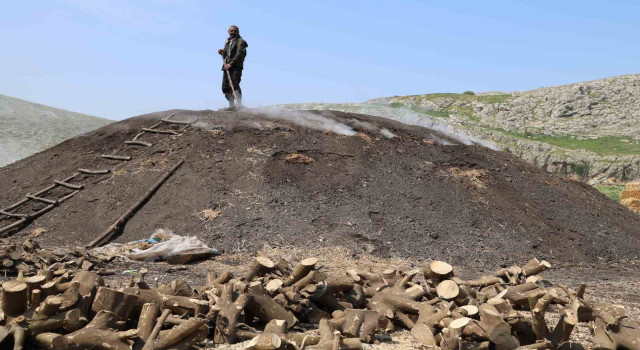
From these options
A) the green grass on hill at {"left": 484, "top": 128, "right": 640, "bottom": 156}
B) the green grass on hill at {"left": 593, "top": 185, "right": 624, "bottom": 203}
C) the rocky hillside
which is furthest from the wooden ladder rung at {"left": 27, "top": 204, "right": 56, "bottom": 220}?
the green grass on hill at {"left": 484, "top": 128, "right": 640, "bottom": 156}

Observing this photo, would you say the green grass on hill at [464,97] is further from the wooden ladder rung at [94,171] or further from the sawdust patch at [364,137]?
the wooden ladder rung at [94,171]

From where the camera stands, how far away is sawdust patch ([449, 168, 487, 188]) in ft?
36.0

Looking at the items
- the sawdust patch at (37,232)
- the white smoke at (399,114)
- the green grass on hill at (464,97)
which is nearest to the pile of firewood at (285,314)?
the sawdust patch at (37,232)

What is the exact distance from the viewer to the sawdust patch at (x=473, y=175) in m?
11.0

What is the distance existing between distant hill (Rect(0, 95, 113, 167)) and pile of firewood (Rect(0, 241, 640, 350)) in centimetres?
1764


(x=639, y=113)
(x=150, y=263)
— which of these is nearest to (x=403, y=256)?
(x=150, y=263)

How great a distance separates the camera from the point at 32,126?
23.7 m

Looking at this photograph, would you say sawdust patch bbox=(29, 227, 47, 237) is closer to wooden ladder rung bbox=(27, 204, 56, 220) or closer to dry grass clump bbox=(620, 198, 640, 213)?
wooden ladder rung bbox=(27, 204, 56, 220)

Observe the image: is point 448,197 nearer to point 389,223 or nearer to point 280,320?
point 389,223

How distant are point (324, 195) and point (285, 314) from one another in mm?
5338

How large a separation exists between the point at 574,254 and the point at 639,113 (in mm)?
36436

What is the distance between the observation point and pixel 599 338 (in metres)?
4.72

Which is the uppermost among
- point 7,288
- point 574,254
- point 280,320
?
point 7,288

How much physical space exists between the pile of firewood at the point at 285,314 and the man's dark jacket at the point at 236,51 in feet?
26.1
